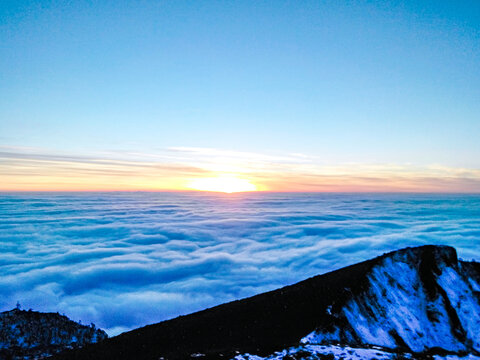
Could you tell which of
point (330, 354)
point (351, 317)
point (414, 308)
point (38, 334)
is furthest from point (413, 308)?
point (38, 334)

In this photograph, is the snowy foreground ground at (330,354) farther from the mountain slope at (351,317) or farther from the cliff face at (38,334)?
the cliff face at (38,334)

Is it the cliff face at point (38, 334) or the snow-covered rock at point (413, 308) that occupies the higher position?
the snow-covered rock at point (413, 308)

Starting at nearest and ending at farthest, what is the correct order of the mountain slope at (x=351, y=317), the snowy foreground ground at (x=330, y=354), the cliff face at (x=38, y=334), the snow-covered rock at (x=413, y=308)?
the snowy foreground ground at (x=330, y=354) < the mountain slope at (x=351, y=317) < the snow-covered rock at (x=413, y=308) < the cliff face at (x=38, y=334)

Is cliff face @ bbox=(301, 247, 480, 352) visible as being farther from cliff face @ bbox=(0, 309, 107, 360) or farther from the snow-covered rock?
cliff face @ bbox=(0, 309, 107, 360)

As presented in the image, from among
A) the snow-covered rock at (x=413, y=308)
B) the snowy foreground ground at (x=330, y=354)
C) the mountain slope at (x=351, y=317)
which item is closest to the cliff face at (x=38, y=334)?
the mountain slope at (x=351, y=317)

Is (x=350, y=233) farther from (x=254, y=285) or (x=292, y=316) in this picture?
(x=292, y=316)
